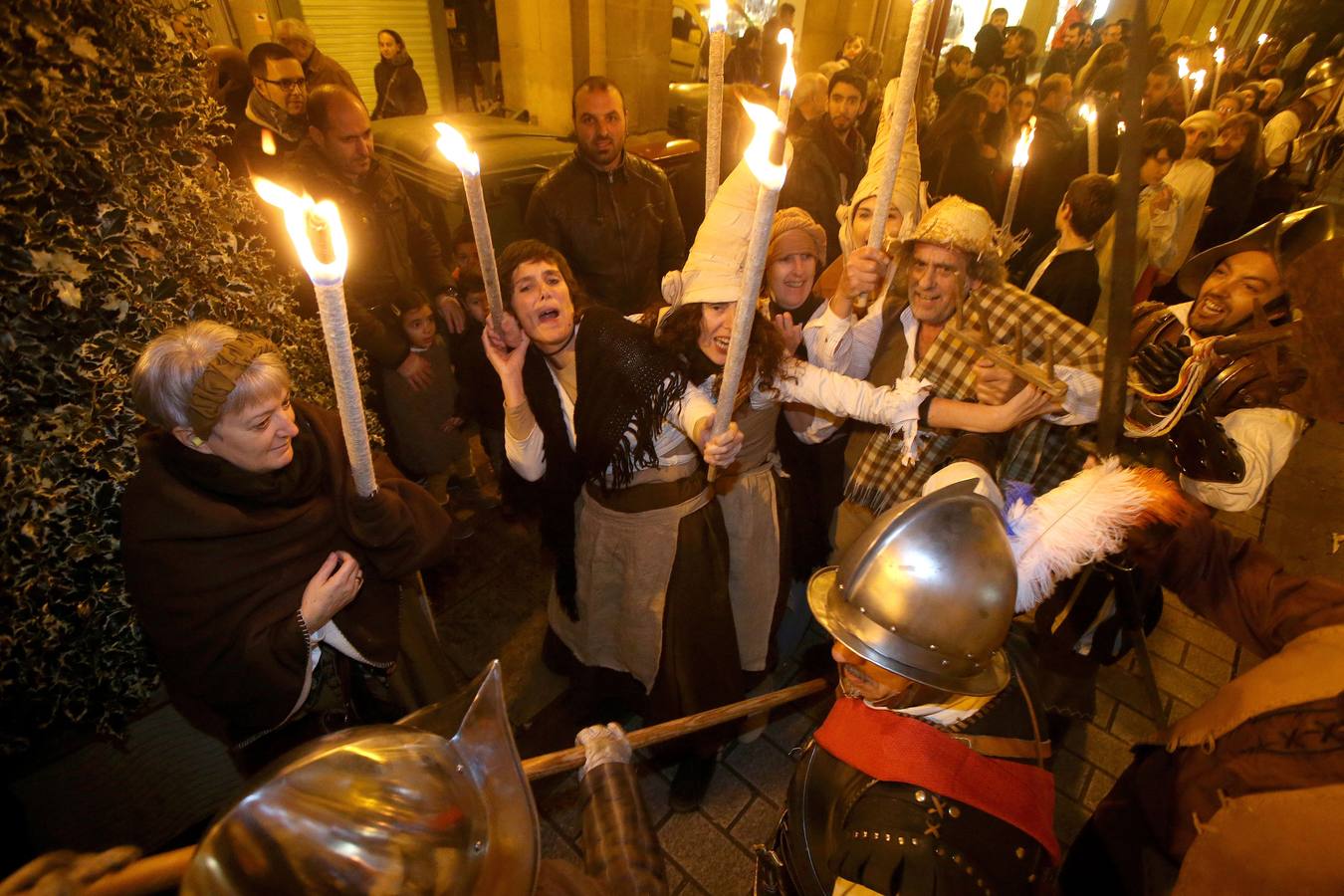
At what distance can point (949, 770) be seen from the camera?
1.48 meters

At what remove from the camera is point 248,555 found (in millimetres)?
1943

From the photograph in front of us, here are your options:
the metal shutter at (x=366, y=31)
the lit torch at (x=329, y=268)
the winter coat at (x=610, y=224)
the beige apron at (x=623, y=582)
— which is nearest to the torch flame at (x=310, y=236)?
the lit torch at (x=329, y=268)

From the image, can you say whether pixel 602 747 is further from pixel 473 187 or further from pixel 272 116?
pixel 272 116

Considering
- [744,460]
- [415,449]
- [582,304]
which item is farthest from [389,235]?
[744,460]

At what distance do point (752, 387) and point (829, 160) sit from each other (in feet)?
12.5

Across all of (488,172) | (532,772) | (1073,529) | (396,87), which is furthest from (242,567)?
(396,87)

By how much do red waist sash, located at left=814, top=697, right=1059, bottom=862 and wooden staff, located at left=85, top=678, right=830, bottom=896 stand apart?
57cm

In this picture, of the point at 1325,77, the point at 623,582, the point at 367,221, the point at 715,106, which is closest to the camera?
the point at 715,106

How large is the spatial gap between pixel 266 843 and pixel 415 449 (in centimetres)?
355

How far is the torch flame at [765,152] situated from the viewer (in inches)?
45.0

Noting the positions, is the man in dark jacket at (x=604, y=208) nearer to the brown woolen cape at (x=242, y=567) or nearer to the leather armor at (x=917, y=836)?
the brown woolen cape at (x=242, y=567)

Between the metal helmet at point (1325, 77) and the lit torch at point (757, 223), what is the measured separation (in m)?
15.4

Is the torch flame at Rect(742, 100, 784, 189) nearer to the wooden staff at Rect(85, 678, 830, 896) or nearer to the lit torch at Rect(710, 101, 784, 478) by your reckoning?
the lit torch at Rect(710, 101, 784, 478)

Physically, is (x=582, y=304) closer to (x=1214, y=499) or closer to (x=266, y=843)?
(x=266, y=843)
